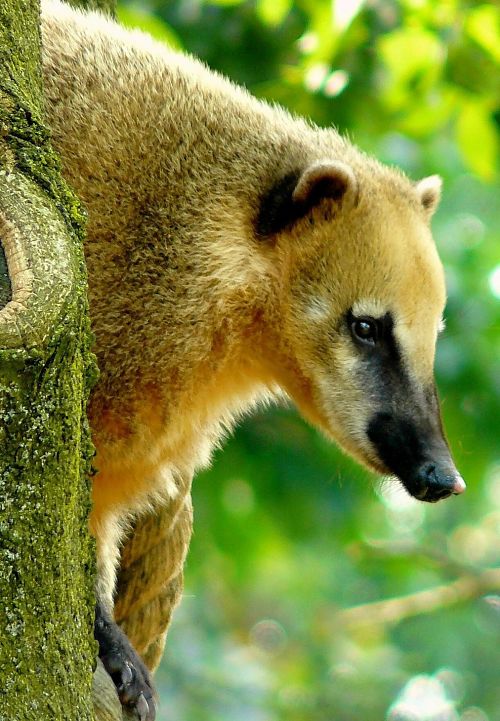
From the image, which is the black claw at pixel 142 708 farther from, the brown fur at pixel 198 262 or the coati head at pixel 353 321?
the coati head at pixel 353 321

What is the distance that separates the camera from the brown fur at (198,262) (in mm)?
4918

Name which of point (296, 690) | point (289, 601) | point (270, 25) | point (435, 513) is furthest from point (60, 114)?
point (435, 513)

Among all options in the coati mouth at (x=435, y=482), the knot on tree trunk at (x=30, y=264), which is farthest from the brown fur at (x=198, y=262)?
the knot on tree trunk at (x=30, y=264)

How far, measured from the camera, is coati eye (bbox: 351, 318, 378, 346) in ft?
18.4

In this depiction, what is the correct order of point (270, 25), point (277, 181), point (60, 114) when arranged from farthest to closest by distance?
point (270, 25)
point (277, 181)
point (60, 114)

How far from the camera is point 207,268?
16.9ft

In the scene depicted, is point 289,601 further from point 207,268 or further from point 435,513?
point 207,268

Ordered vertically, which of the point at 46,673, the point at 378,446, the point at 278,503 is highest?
the point at 278,503

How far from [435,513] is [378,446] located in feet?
68.3

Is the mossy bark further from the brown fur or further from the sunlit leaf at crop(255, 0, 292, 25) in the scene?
the sunlit leaf at crop(255, 0, 292, 25)

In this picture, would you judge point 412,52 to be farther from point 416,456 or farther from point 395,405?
point 416,456

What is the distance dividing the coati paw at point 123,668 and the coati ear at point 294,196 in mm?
2054

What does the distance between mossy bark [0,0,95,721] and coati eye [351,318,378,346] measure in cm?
248

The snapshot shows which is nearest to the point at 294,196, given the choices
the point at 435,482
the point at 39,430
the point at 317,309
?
the point at 317,309
